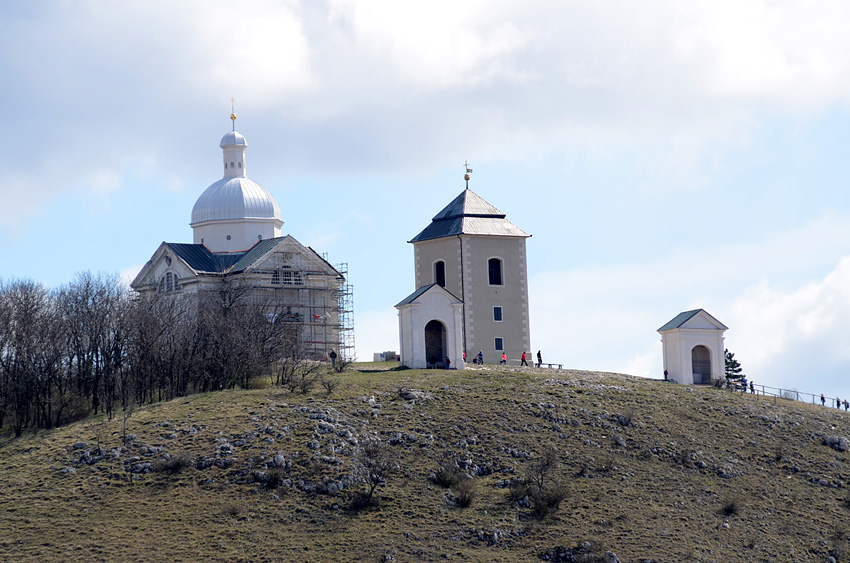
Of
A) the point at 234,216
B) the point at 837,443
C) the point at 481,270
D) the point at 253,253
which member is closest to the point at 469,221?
the point at 481,270

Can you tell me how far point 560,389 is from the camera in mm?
52375

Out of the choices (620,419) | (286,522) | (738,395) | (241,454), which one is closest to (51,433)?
(241,454)

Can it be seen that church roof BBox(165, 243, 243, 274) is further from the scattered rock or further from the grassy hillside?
the scattered rock

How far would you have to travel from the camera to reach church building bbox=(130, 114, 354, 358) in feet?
217

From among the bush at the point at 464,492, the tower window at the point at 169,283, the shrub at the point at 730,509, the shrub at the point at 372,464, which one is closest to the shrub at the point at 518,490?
the bush at the point at 464,492

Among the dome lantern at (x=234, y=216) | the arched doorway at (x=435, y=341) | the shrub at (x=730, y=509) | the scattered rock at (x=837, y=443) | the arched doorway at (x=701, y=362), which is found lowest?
the shrub at (x=730, y=509)

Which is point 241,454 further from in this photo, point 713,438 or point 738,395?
point 738,395

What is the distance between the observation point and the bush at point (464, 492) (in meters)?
41.0

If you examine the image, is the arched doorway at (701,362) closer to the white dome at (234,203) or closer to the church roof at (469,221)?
the church roof at (469,221)

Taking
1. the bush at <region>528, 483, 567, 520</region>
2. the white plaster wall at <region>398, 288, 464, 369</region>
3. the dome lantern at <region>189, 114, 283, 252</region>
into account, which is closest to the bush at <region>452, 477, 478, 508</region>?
the bush at <region>528, 483, 567, 520</region>

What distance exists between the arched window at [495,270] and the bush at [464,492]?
23.4 metres

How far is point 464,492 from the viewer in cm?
4122

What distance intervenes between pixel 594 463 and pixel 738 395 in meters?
14.6

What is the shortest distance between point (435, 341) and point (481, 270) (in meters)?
7.24
